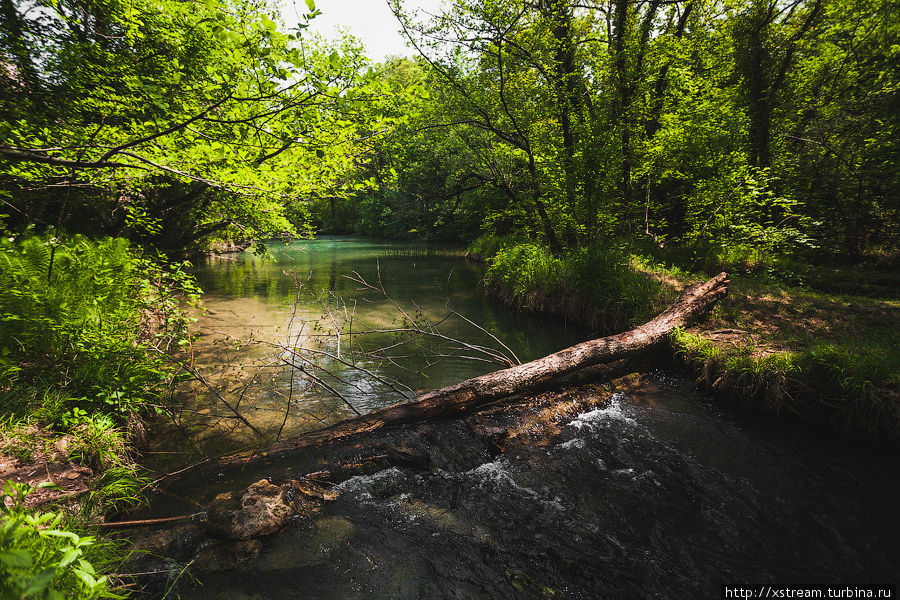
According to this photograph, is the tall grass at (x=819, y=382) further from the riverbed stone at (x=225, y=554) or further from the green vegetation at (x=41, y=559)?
the green vegetation at (x=41, y=559)

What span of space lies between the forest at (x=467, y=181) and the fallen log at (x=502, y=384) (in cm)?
62

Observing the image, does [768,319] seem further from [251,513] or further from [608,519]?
[251,513]

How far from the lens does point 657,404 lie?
5.57m

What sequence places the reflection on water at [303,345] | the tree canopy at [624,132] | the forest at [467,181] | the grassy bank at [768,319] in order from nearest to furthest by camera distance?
the forest at [467,181] → the grassy bank at [768,319] → the reflection on water at [303,345] → the tree canopy at [624,132]

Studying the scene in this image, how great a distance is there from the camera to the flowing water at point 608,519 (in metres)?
2.76

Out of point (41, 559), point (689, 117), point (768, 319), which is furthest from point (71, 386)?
point (689, 117)

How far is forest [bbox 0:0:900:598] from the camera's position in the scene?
3473 mm

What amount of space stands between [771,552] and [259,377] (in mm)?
7564

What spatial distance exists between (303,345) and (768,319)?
10.4 metres

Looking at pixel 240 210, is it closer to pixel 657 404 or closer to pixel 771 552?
pixel 657 404

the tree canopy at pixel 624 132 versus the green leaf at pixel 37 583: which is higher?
the tree canopy at pixel 624 132

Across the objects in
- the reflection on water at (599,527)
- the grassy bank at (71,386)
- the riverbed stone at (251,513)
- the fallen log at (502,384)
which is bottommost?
the reflection on water at (599,527)

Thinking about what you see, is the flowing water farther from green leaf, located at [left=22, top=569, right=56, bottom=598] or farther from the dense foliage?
the dense foliage

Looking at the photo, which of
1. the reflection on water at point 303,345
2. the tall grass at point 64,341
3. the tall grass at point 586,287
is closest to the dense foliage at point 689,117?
the tall grass at point 586,287
